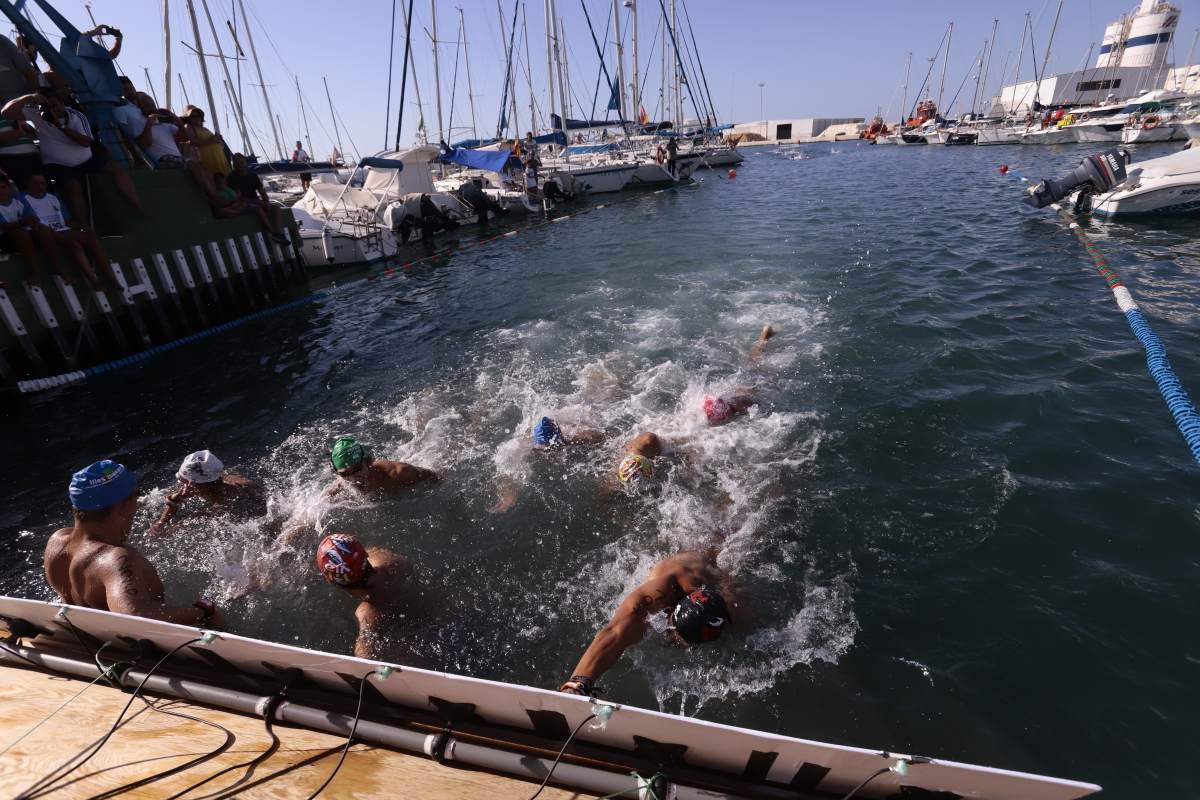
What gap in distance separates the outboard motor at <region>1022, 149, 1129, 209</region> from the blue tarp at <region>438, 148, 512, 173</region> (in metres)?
22.9

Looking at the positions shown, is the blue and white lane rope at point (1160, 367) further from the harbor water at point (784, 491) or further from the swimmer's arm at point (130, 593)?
the swimmer's arm at point (130, 593)

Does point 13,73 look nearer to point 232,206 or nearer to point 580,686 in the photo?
point 232,206

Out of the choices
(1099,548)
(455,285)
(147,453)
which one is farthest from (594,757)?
(455,285)

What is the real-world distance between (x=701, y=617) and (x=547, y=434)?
3.64m

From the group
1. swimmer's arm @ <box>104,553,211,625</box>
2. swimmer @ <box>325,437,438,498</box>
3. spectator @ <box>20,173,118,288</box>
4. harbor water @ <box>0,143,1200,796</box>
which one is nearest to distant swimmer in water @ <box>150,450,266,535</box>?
harbor water @ <box>0,143,1200,796</box>

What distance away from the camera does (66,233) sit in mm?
10180

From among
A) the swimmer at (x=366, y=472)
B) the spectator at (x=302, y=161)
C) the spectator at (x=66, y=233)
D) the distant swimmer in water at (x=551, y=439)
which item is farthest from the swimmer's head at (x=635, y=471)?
the spectator at (x=302, y=161)

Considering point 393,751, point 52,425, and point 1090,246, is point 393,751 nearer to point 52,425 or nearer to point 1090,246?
point 52,425

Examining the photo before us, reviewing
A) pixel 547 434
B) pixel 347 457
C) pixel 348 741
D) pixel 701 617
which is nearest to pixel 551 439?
pixel 547 434

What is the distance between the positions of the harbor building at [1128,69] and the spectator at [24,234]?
93.7 m

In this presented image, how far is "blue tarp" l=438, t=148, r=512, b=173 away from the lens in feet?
91.2

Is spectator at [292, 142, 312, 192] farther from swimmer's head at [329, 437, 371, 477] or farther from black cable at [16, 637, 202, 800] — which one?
black cable at [16, 637, 202, 800]

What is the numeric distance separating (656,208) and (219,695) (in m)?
29.8

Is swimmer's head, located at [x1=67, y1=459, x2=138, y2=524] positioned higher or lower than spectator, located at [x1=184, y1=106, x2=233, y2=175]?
lower
